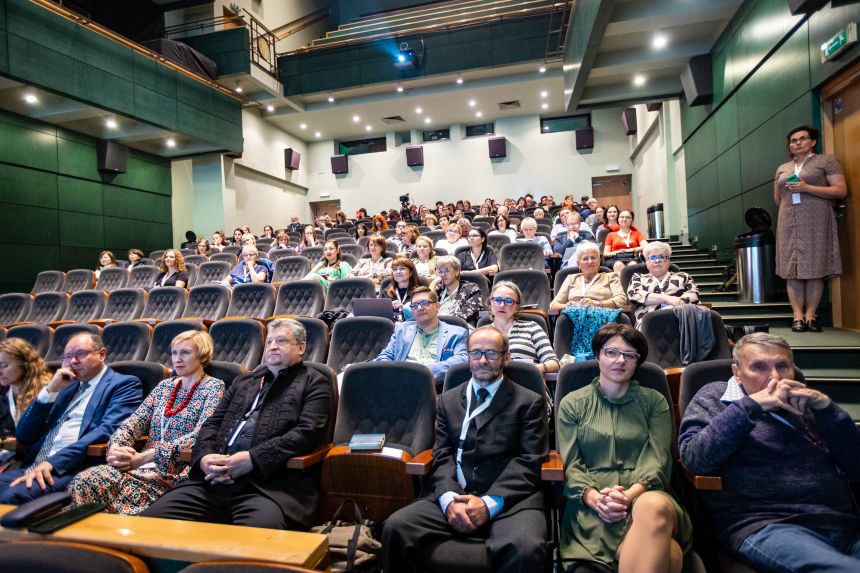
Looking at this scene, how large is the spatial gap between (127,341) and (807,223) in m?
4.50

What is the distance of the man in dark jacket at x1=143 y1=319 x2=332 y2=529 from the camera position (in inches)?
68.8

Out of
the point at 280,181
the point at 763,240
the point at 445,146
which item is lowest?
the point at 763,240

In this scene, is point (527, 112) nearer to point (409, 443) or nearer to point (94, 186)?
point (94, 186)

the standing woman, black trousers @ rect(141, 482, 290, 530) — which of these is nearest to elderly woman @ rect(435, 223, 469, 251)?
the standing woman

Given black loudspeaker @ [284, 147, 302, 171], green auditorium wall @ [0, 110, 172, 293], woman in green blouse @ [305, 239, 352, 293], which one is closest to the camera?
woman in green blouse @ [305, 239, 352, 293]

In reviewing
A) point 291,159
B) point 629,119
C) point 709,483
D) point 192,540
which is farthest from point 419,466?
point 291,159

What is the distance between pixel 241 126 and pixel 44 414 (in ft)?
31.4

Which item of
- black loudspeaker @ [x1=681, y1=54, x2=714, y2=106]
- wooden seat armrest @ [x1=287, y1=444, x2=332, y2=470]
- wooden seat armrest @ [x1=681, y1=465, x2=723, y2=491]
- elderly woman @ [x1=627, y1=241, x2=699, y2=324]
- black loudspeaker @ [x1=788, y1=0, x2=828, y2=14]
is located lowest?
wooden seat armrest @ [x1=287, y1=444, x2=332, y2=470]

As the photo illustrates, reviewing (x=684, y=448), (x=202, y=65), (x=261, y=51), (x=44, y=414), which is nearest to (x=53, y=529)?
(x=44, y=414)

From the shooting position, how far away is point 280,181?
12992 millimetres

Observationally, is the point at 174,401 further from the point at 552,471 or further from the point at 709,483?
the point at 709,483

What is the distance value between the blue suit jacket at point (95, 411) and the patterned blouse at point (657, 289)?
268cm

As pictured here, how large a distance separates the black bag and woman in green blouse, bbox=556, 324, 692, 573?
587 millimetres

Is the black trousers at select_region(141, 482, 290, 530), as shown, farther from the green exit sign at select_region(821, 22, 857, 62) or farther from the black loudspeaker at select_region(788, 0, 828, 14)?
the black loudspeaker at select_region(788, 0, 828, 14)
